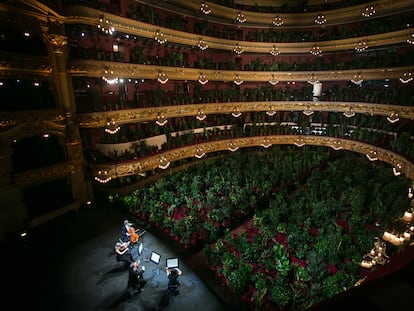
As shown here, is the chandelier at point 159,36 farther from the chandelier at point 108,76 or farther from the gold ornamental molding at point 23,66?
the gold ornamental molding at point 23,66

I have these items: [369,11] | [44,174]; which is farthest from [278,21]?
[44,174]

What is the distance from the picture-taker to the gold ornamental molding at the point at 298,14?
78.3 feet

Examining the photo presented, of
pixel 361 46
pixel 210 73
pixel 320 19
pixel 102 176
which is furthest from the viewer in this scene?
pixel 320 19

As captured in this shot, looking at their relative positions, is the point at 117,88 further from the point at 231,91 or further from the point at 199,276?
the point at 199,276

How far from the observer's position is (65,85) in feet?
59.1

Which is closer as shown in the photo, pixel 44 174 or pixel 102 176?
pixel 44 174

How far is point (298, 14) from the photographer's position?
29.5m

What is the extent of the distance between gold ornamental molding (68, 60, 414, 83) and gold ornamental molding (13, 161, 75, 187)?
657 centimetres

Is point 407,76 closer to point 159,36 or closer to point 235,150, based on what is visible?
point 235,150

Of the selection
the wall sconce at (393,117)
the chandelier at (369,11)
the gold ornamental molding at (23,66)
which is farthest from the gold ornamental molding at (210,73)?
the chandelier at (369,11)

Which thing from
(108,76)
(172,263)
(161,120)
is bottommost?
(172,263)

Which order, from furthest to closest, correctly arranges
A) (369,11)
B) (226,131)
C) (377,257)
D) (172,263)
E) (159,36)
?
(226,131)
(369,11)
(159,36)
(172,263)
(377,257)

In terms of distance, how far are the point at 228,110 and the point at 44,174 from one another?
61.5 ft

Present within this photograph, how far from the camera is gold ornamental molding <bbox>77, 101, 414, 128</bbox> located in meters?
19.2
